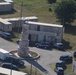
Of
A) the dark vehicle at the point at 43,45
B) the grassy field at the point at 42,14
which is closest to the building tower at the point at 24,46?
the dark vehicle at the point at 43,45

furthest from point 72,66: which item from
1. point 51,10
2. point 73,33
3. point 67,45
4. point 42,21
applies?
point 51,10

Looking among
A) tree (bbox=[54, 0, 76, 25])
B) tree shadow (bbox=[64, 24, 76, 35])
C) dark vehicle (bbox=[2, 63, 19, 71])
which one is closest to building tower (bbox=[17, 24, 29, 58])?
dark vehicle (bbox=[2, 63, 19, 71])

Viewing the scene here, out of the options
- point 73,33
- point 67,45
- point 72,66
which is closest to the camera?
point 72,66

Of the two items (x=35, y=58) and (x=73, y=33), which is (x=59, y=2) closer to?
(x=73, y=33)

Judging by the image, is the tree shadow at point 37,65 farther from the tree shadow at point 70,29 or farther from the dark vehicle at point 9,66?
the tree shadow at point 70,29

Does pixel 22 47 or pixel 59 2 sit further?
pixel 59 2

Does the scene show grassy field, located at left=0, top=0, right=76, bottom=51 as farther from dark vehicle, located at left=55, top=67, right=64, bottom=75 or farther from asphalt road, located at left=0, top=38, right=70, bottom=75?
dark vehicle, located at left=55, top=67, right=64, bottom=75
